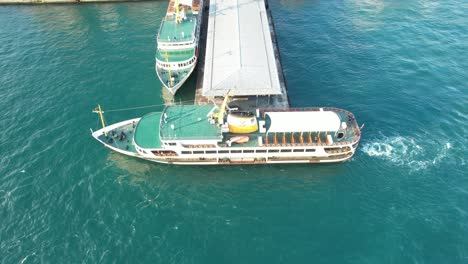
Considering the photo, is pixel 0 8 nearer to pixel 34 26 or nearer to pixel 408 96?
pixel 34 26

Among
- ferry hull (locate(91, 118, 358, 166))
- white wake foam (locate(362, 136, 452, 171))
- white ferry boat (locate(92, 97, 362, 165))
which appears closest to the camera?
white ferry boat (locate(92, 97, 362, 165))

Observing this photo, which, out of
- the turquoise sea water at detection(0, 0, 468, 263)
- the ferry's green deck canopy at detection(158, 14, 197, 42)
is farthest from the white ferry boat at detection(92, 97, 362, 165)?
the ferry's green deck canopy at detection(158, 14, 197, 42)

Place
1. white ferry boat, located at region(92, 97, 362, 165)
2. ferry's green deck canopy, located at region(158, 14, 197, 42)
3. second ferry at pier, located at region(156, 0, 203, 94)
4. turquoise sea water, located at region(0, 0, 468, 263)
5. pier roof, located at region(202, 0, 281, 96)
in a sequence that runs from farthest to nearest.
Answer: ferry's green deck canopy, located at region(158, 14, 197, 42), second ferry at pier, located at region(156, 0, 203, 94), pier roof, located at region(202, 0, 281, 96), white ferry boat, located at region(92, 97, 362, 165), turquoise sea water, located at region(0, 0, 468, 263)

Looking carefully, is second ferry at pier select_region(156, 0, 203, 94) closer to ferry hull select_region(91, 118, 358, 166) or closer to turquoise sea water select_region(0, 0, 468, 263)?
turquoise sea water select_region(0, 0, 468, 263)

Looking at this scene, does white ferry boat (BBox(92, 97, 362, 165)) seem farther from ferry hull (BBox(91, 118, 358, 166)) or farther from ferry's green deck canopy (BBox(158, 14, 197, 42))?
ferry's green deck canopy (BBox(158, 14, 197, 42))

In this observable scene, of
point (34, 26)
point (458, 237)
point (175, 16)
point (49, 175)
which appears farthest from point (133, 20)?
point (458, 237)

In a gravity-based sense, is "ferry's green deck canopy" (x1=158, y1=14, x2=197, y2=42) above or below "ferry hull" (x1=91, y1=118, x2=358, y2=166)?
above

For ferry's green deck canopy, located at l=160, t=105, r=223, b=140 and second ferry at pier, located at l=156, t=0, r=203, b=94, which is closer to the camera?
ferry's green deck canopy, located at l=160, t=105, r=223, b=140
